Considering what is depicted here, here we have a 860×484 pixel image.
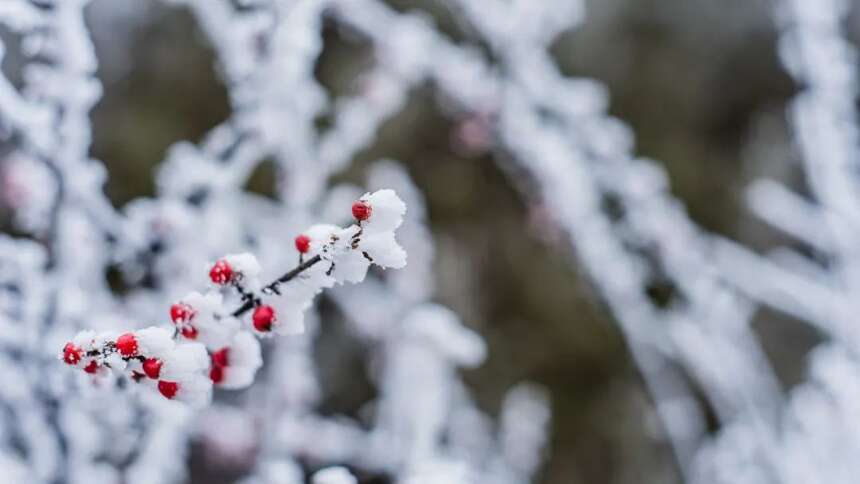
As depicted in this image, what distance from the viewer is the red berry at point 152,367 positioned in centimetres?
69

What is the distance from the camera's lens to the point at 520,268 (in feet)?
11.0

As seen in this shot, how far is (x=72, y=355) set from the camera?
694 mm

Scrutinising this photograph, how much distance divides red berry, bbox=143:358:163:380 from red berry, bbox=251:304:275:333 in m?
0.08

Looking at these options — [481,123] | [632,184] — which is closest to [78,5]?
[481,123]

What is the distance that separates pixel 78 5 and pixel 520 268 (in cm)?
258

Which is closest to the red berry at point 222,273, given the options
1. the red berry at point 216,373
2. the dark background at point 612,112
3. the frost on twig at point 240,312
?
the frost on twig at point 240,312

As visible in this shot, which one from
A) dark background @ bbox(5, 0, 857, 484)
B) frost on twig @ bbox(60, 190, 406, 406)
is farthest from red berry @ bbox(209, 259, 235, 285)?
dark background @ bbox(5, 0, 857, 484)

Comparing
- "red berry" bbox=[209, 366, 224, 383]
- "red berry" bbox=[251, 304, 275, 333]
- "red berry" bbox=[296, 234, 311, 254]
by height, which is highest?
"red berry" bbox=[296, 234, 311, 254]

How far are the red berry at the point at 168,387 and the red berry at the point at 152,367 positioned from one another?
0.7 inches

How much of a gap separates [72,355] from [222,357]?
15 cm

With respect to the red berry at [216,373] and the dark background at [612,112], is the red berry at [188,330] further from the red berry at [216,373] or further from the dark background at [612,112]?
the dark background at [612,112]

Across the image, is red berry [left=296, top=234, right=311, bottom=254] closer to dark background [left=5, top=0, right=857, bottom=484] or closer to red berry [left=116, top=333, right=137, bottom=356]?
red berry [left=116, top=333, right=137, bottom=356]

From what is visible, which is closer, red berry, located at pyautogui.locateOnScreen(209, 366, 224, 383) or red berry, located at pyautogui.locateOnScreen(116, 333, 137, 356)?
red berry, located at pyautogui.locateOnScreen(116, 333, 137, 356)

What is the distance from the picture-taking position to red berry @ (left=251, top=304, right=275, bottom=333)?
0.73 meters
